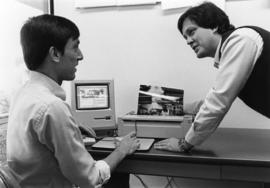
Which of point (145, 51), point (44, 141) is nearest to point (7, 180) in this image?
point (44, 141)

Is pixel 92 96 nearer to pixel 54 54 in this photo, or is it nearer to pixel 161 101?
pixel 161 101

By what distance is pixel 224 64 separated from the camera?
113cm

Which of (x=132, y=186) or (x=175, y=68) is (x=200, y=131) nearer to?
(x=175, y=68)

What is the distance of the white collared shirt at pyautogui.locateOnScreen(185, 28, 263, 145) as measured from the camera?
1.10 meters

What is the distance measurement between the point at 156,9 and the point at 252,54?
34.3 inches

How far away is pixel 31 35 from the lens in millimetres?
879

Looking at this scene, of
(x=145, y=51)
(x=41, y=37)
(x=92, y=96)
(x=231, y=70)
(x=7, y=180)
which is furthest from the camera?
(x=145, y=51)

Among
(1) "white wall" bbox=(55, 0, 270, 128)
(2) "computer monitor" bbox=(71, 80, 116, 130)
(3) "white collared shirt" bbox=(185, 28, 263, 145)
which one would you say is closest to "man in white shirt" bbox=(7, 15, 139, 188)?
(3) "white collared shirt" bbox=(185, 28, 263, 145)

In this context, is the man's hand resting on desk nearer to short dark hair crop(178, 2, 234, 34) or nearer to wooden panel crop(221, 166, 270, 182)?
wooden panel crop(221, 166, 270, 182)

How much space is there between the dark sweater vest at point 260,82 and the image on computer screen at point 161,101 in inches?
14.0

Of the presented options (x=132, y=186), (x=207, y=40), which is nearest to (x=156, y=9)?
(x=207, y=40)

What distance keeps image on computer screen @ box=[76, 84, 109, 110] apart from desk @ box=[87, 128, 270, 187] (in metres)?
0.34

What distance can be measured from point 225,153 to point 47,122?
0.76 meters

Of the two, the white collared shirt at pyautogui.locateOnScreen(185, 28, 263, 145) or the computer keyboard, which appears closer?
the white collared shirt at pyautogui.locateOnScreen(185, 28, 263, 145)
